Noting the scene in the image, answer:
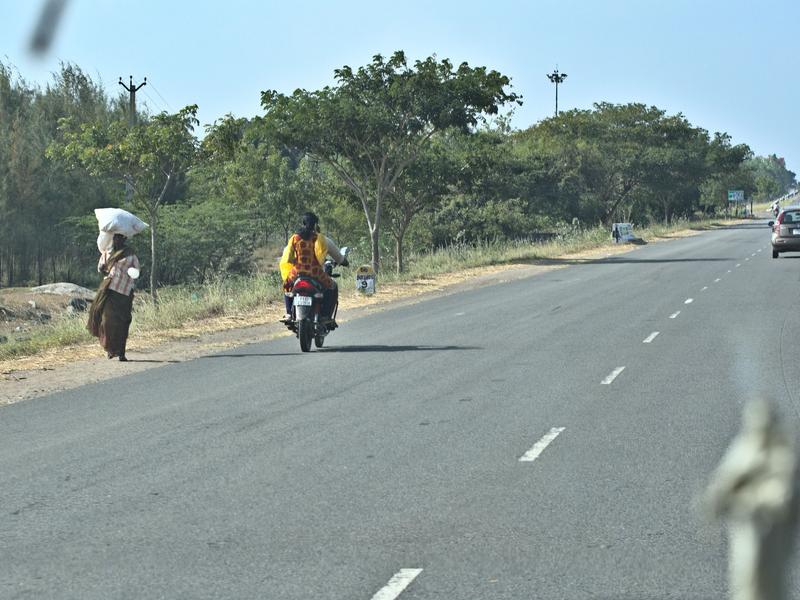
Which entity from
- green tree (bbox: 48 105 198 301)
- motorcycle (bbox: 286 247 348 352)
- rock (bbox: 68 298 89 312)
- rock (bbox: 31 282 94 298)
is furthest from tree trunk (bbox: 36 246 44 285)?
motorcycle (bbox: 286 247 348 352)

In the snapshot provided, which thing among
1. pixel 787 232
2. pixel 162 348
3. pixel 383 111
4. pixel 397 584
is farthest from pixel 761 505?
→ pixel 787 232

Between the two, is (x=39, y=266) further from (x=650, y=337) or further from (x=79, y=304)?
(x=650, y=337)

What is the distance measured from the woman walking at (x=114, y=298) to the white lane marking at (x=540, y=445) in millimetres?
7856

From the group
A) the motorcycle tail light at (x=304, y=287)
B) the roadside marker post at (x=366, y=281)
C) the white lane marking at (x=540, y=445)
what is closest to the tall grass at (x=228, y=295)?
the roadside marker post at (x=366, y=281)

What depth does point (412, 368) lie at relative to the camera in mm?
14438

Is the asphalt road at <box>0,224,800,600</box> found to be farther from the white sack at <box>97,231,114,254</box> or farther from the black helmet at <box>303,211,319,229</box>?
the white sack at <box>97,231,114,254</box>

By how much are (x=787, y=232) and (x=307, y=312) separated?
97.2 ft

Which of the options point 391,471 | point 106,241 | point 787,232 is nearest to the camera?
point 391,471

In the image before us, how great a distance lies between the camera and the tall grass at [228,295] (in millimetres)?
18839

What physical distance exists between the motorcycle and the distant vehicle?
2864 centimetres

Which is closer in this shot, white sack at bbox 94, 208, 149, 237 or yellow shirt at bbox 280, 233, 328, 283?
white sack at bbox 94, 208, 149, 237

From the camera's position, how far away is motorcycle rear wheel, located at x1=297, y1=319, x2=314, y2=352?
1634cm

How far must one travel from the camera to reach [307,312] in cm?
1630

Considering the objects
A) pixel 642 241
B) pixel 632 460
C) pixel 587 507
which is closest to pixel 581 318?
pixel 632 460
